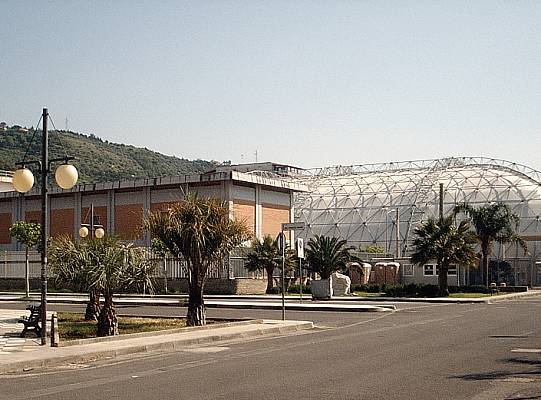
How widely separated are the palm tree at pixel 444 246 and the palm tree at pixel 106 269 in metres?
Answer: 32.3

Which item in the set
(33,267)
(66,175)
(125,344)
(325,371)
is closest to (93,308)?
(125,344)

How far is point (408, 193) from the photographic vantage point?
285 ft

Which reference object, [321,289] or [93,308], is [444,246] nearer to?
[321,289]

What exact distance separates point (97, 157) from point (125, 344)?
115025 mm

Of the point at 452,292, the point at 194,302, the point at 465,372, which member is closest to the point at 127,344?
the point at 194,302

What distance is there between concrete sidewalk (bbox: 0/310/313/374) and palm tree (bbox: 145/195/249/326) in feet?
6.62

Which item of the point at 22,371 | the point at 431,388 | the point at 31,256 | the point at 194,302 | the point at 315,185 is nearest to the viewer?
the point at 431,388

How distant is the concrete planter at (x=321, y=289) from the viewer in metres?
48.5

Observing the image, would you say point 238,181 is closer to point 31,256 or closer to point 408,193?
point 31,256

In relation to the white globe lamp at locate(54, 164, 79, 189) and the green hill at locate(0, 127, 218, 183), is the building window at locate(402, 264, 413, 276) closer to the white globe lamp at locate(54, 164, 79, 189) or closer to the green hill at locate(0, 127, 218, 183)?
the green hill at locate(0, 127, 218, 183)

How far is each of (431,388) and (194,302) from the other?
14235 mm

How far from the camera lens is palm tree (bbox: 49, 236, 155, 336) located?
22594mm

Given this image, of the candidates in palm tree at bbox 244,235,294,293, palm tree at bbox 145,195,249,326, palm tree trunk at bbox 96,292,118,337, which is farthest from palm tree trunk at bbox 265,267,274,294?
palm tree trunk at bbox 96,292,118,337

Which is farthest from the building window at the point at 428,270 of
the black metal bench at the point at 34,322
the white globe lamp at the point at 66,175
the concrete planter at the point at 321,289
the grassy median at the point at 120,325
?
the white globe lamp at the point at 66,175
